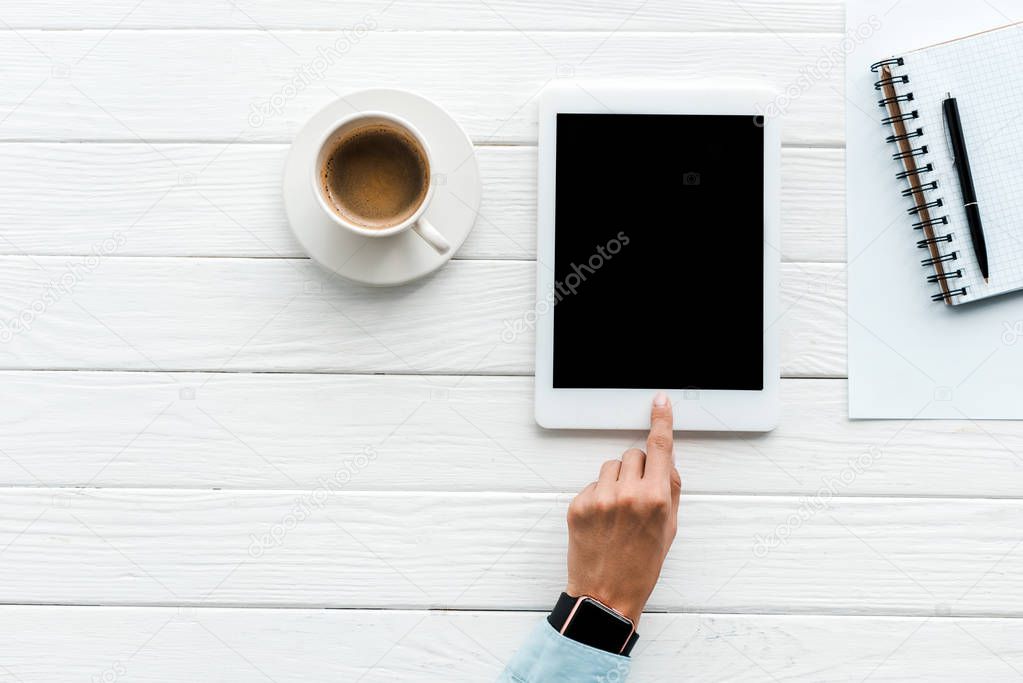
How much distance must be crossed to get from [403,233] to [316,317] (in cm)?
11

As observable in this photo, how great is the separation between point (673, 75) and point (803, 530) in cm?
43

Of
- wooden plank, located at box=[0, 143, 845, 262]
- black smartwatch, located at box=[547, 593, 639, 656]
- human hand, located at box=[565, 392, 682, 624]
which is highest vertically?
wooden plank, located at box=[0, 143, 845, 262]

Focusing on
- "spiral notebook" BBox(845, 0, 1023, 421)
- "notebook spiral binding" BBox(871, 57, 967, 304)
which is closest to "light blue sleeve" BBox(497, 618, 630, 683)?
"spiral notebook" BBox(845, 0, 1023, 421)

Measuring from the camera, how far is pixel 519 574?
0.73 m

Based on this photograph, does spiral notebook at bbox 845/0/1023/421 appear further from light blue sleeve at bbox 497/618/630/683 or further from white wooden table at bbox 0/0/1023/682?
light blue sleeve at bbox 497/618/630/683

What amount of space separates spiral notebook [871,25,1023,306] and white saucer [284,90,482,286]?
0.39m

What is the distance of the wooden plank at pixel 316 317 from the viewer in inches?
28.7

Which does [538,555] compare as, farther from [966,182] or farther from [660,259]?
[966,182]

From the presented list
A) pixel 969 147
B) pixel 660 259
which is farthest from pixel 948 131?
pixel 660 259

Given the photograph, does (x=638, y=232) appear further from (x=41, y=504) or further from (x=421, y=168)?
(x=41, y=504)

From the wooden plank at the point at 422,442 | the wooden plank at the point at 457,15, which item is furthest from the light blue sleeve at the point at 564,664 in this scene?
the wooden plank at the point at 457,15

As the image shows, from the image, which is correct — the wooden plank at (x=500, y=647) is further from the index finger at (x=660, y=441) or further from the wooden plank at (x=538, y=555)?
the index finger at (x=660, y=441)

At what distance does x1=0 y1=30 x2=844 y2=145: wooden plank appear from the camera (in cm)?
73

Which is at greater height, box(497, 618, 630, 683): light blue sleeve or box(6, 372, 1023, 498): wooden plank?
box(6, 372, 1023, 498): wooden plank
